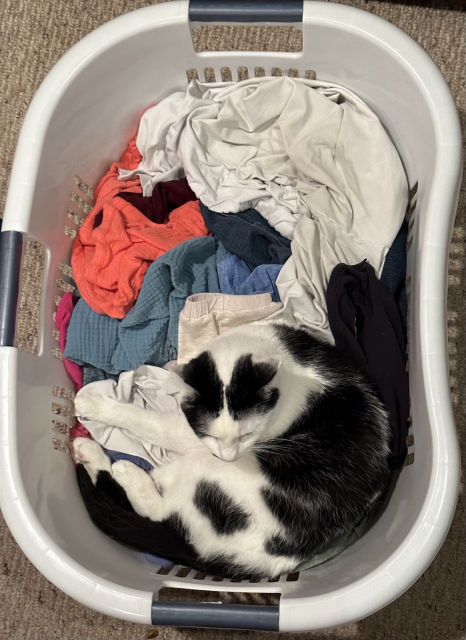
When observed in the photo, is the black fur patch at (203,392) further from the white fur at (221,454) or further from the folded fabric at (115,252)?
the folded fabric at (115,252)

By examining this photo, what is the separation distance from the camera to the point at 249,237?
1225mm

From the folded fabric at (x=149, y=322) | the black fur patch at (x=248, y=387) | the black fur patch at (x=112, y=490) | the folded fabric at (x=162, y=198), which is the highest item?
the folded fabric at (x=162, y=198)

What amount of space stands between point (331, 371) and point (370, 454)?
0.17 meters

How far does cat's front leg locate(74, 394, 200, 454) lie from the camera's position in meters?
1.11

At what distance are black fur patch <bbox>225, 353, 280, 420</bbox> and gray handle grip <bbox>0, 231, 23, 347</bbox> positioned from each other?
43 centimetres

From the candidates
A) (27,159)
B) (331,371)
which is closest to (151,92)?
(27,159)

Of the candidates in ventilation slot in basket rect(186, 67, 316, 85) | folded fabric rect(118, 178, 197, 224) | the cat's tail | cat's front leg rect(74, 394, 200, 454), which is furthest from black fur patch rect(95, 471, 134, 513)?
ventilation slot in basket rect(186, 67, 316, 85)

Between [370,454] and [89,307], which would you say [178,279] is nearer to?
[89,307]

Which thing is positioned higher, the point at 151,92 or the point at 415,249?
the point at 151,92

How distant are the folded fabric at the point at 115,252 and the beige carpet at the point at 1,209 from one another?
439mm

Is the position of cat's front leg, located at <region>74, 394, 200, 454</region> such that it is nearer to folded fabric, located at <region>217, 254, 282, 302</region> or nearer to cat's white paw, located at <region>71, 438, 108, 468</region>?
cat's white paw, located at <region>71, 438, 108, 468</region>

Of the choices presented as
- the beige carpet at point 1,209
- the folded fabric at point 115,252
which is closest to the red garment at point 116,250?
the folded fabric at point 115,252

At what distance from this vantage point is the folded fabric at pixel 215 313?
45.9 inches

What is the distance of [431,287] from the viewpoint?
0.97 metres
